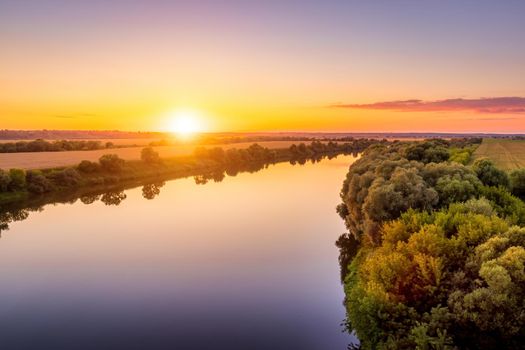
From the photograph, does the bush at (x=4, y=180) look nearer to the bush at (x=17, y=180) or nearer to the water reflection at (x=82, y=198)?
the bush at (x=17, y=180)

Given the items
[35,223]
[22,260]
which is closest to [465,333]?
[22,260]

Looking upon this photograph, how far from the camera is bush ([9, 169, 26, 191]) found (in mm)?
41625

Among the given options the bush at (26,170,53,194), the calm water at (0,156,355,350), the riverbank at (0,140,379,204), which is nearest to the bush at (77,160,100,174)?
the riverbank at (0,140,379,204)

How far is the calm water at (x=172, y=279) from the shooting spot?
15.3 m

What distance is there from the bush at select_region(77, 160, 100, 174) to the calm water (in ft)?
51.6

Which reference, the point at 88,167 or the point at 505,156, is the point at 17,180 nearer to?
the point at 88,167

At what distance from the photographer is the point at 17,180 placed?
137 ft

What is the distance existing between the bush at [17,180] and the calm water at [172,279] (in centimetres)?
709

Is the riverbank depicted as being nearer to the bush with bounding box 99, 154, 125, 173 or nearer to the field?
the bush with bounding box 99, 154, 125, 173

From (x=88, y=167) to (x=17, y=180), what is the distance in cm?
1223

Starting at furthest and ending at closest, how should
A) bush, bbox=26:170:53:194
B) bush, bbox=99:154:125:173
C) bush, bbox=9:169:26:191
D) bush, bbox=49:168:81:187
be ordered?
bush, bbox=99:154:125:173, bush, bbox=49:168:81:187, bush, bbox=26:170:53:194, bush, bbox=9:169:26:191

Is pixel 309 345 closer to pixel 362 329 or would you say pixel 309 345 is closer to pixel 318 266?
pixel 362 329

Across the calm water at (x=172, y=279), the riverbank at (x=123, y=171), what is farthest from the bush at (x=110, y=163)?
the calm water at (x=172, y=279)

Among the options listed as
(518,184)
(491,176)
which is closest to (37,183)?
(491,176)
